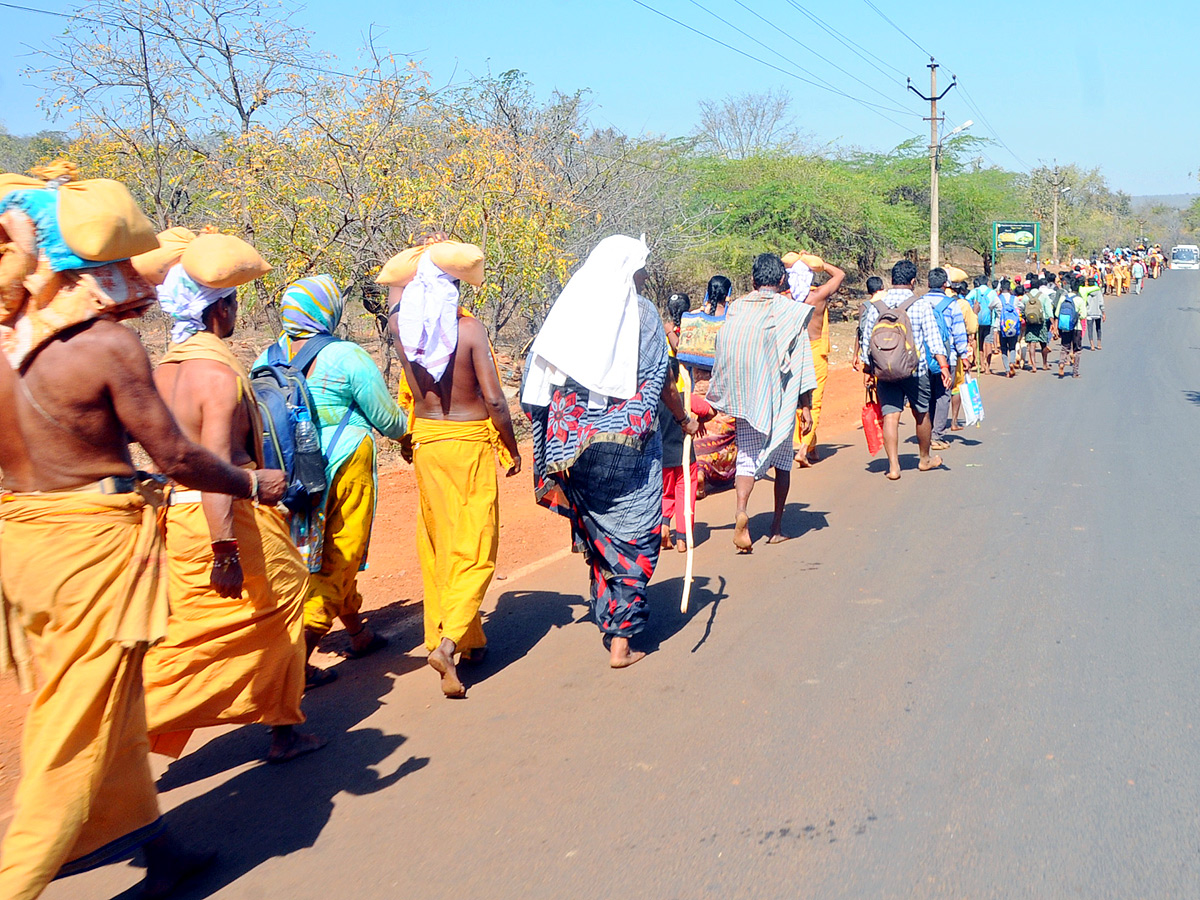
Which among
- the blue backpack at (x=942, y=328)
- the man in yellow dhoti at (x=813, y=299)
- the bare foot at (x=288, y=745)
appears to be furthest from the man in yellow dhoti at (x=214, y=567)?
the blue backpack at (x=942, y=328)

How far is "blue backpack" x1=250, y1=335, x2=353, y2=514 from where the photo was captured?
396cm

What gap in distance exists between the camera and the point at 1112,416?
40.0 feet

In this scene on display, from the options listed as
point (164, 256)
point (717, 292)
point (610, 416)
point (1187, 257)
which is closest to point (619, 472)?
point (610, 416)

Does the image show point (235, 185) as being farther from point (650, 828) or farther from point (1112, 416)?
point (1112, 416)

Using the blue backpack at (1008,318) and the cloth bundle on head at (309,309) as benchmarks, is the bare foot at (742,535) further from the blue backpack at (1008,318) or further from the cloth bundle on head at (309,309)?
the blue backpack at (1008,318)

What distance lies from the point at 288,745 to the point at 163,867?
2.98 ft

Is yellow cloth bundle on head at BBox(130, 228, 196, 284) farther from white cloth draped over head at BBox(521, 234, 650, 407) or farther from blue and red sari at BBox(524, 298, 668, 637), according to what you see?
blue and red sari at BBox(524, 298, 668, 637)

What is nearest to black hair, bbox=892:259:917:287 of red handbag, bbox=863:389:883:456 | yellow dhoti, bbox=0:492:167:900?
red handbag, bbox=863:389:883:456

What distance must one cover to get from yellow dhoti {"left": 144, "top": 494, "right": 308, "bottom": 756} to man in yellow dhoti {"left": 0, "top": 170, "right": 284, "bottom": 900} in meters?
0.68

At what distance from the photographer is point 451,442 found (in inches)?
181

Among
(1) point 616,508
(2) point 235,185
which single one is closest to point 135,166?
(2) point 235,185

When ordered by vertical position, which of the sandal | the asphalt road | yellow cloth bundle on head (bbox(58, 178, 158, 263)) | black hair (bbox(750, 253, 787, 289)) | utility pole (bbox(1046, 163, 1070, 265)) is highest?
utility pole (bbox(1046, 163, 1070, 265))

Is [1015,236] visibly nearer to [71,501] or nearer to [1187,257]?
[1187,257]

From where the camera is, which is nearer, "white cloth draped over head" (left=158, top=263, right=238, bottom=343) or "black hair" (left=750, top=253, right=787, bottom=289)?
"white cloth draped over head" (left=158, top=263, right=238, bottom=343)
